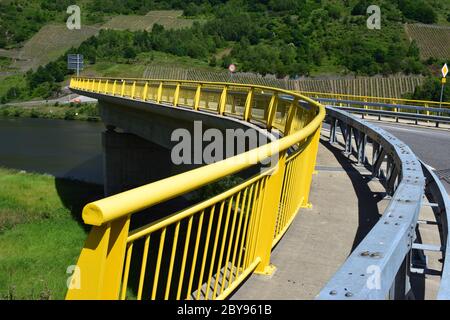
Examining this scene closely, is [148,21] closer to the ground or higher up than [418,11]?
closer to the ground

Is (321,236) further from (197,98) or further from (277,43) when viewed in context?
(277,43)

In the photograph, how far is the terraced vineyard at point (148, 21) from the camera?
528 feet

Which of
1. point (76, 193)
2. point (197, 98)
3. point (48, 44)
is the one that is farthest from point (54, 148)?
point (48, 44)

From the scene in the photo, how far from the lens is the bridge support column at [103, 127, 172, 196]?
28.4 meters

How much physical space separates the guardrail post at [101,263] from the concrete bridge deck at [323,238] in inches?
75.7

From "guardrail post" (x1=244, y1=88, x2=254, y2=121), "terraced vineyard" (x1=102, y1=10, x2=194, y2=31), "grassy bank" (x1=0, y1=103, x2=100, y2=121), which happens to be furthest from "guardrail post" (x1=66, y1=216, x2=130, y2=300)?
"terraced vineyard" (x1=102, y1=10, x2=194, y2=31)

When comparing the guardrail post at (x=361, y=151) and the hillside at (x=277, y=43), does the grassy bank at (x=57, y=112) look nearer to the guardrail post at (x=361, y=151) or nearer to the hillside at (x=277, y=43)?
the hillside at (x=277, y=43)

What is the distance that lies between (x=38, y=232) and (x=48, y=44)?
480 feet

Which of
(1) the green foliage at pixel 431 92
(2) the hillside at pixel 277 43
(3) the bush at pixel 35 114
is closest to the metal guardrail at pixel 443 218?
(1) the green foliage at pixel 431 92

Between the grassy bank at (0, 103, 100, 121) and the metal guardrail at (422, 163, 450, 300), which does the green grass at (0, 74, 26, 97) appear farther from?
the metal guardrail at (422, 163, 450, 300)

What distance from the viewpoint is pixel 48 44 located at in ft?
507

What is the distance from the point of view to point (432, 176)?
524 centimetres

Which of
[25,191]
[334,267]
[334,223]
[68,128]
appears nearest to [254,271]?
[334,267]
